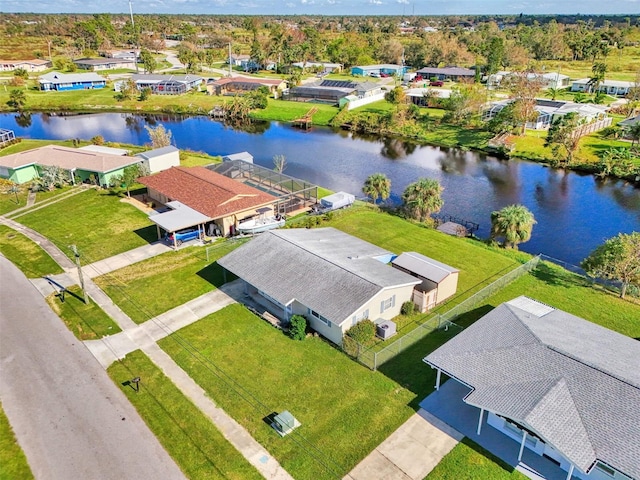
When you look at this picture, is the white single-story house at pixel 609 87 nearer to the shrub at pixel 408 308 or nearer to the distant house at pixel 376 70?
the distant house at pixel 376 70

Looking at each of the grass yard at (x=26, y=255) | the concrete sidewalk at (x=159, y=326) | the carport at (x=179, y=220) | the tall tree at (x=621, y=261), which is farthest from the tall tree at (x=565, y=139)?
the grass yard at (x=26, y=255)

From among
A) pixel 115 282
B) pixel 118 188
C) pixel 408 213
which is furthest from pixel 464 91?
pixel 115 282

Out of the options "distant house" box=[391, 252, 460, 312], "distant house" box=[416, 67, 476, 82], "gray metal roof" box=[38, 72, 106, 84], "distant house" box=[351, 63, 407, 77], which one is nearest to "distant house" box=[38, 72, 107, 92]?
"gray metal roof" box=[38, 72, 106, 84]

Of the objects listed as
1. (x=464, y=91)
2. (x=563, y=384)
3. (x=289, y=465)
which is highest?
(x=464, y=91)

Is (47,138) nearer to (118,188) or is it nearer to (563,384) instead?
(118,188)

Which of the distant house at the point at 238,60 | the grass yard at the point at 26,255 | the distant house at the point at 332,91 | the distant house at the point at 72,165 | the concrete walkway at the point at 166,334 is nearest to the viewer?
the concrete walkway at the point at 166,334

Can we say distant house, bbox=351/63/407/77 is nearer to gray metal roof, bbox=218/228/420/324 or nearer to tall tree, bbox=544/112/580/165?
tall tree, bbox=544/112/580/165

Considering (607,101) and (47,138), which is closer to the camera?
(47,138)
